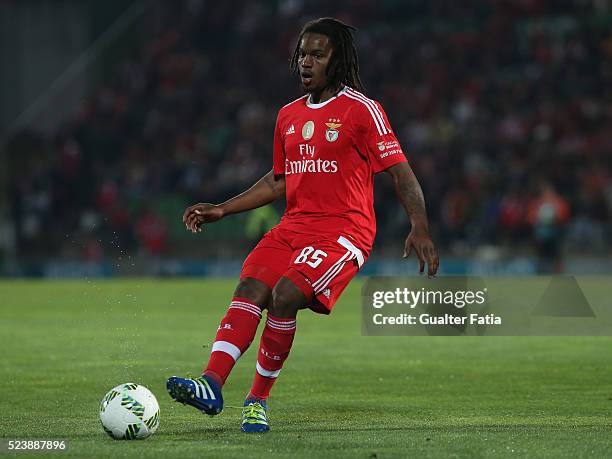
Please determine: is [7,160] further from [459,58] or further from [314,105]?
[314,105]

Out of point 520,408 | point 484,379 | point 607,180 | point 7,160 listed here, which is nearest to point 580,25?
point 607,180

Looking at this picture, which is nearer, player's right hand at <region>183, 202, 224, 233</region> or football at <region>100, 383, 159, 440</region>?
football at <region>100, 383, 159, 440</region>

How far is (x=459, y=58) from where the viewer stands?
1005 inches

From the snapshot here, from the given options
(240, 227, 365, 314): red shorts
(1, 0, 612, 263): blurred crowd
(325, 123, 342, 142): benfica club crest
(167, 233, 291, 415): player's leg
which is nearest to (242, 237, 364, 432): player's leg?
(240, 227, 365, 314): red shorts

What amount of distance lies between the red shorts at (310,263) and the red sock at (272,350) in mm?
181

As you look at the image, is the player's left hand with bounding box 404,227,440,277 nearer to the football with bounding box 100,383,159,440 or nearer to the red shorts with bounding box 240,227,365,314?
the red shorts with bounding box 240,227,365,314

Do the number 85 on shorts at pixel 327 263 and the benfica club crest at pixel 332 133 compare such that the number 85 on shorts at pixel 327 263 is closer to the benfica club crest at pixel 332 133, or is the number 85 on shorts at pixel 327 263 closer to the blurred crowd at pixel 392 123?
the benfica club crest at pixel 332 133

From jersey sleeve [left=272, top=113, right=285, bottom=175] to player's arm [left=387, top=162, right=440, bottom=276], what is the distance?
0.67 meters

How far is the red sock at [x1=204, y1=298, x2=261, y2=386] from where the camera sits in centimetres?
634

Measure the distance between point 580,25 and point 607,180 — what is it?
13.5 feet

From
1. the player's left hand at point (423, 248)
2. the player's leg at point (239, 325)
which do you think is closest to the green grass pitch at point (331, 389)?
the player's leg at point (239, 325)

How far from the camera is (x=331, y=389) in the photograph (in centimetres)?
884

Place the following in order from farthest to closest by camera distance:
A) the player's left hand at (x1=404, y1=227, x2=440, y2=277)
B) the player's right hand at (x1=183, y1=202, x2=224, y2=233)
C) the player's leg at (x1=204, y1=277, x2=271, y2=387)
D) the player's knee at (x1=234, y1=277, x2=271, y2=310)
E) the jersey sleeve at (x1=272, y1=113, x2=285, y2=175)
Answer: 1. the jersey sleeve at (x1=272, y1=113, x2=285, y2=175)
2. the player's right hand at (x1=183, y1=202, x2=224, y2=233)
3. the player's knee at (x1=234, y1=277, x2=271, y2=310)
4. the player's leg at (x1=204, y1=277, x2=271, y2=387)
5. the player's left hand at (x1=404, y1=227, x2=440, y2=277)

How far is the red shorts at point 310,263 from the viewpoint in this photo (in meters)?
6.42
